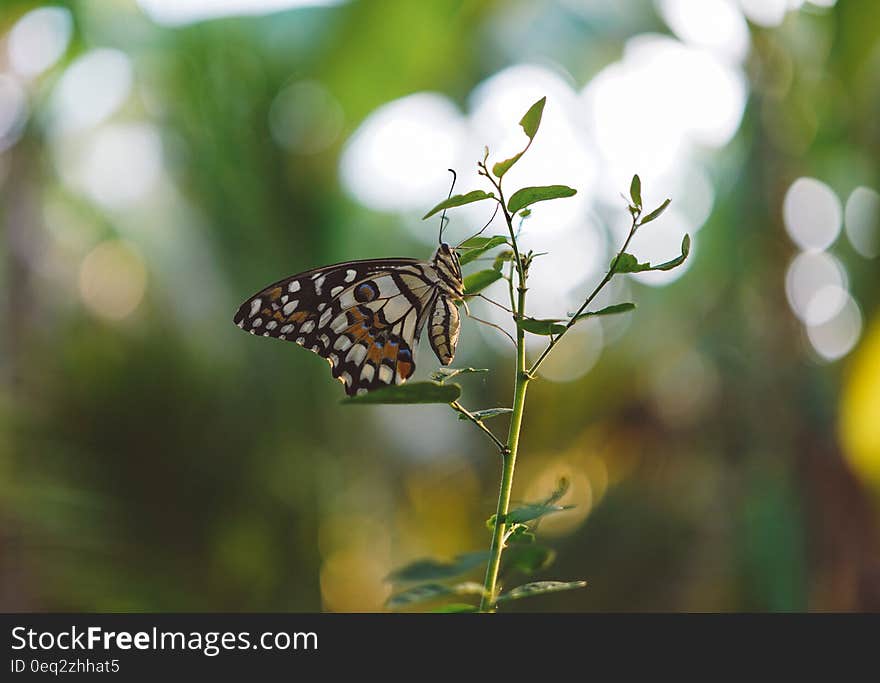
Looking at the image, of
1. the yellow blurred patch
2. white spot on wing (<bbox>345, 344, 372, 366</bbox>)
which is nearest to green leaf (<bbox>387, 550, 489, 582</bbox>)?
white spot on wing (<bbox>345, 344, 372, 366</bbox>)

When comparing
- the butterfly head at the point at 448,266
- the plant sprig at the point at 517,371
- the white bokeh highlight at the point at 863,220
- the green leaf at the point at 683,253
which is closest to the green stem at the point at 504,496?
the plant sprig at the point at 517,371

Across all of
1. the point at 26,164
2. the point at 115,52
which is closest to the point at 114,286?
the point at 26,164

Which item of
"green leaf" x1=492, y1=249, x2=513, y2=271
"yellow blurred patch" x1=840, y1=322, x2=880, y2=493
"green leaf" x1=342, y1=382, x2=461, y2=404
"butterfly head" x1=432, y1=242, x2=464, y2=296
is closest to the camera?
"green leaf" x1=342, y1=382, x2=461, y2=404

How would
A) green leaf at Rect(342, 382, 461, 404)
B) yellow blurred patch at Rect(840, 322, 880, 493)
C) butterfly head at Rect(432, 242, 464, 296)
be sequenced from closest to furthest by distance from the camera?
green leaf at Rect(342, 382, 461, 404)
butterfly head at Rect(432, 242, 464, 296)
yellow blurred patch at Rect(840, 322, 880, 493)

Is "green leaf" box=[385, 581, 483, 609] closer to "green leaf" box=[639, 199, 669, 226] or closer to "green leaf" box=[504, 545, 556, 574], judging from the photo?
"green leaf" box=[504, 545, 556, 574]

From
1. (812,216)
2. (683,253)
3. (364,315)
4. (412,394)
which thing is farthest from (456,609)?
(812,216)

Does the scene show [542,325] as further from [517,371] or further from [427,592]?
[427,592]
